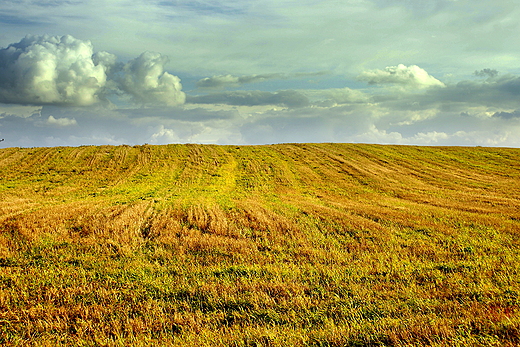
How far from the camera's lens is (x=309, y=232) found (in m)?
14.3

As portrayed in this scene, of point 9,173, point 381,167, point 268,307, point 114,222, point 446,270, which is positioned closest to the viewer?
point 268,307

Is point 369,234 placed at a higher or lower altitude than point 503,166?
lower

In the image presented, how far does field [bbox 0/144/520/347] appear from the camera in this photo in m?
6.45

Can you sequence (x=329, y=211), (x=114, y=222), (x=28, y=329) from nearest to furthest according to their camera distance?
1. (x=28, y=329)
2. (x=114, y=222)
3. (x=329, y=211)

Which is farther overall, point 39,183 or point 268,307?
point 39,183

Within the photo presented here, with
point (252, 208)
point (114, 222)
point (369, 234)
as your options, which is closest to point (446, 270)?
point (369, 234)

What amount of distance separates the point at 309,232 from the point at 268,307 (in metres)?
7.15

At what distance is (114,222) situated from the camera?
15.2 meters

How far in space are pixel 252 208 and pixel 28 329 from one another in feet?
43.1

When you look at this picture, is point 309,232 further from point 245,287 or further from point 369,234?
point 245,287

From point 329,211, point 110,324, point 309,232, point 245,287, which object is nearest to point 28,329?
point 110,324

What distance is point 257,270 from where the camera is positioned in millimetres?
9656

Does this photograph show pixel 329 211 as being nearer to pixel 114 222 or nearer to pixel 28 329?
pixel 114 222

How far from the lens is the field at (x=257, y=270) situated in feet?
21.1
